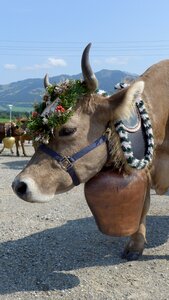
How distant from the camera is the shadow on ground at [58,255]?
13.8ft

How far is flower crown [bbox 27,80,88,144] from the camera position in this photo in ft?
11.5

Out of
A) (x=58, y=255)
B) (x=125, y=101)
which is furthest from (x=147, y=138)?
(x=58, y=255)

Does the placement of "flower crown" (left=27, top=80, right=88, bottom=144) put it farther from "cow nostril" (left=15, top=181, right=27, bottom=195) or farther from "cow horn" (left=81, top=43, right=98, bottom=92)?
"cow nostril" (left=15, top=181, right=27, bottom=195)

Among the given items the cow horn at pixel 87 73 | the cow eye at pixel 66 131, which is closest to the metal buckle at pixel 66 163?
the cow eye at pixel 66 131

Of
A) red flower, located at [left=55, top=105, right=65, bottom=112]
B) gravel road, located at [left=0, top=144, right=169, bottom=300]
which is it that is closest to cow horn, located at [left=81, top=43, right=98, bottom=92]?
red flower, located at [left=55, top=105, right=65, bottom=112]

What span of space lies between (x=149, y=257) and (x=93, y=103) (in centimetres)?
212

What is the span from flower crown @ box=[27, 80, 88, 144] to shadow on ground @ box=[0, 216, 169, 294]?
4.99ft

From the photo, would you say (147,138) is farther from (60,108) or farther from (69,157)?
(60,108)

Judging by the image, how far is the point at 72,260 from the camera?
4.74m

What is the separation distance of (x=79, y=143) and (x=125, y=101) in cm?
54

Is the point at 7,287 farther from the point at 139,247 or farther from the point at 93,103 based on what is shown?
the point at 93,103

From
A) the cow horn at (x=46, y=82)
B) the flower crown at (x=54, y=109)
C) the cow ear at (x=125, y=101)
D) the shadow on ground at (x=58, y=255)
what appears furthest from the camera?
the shadow on ground at (x=58, y=255)

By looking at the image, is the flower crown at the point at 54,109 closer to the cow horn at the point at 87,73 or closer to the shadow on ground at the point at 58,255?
the cow horn at the point at 87,73

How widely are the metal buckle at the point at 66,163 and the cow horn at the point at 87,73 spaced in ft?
2.11
